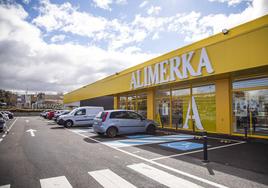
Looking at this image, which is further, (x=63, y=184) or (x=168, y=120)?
(x=168, y=120)

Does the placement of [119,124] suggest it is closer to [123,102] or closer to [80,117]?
[80,117]

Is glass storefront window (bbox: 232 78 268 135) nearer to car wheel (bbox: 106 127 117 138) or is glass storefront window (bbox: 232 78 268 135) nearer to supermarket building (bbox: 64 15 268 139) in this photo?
supermarket building (bbox: 64 15 268 139)

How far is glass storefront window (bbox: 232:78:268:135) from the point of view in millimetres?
10336

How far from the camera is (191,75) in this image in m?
11.9

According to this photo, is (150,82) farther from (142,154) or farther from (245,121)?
(142,154)

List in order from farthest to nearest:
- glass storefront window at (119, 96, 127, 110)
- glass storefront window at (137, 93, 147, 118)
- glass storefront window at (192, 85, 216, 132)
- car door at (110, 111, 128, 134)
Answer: glass storefront window at (119, 96, 127, 110) < glass storefront window at (137, 93, 147, 118) < glass storefront window at (192, 85, 216, 132) < car door at (110, 111, 128, 134)

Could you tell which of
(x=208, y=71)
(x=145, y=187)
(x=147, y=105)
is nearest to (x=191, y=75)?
(x=208, y=71)

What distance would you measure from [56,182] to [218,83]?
10643 millimetres

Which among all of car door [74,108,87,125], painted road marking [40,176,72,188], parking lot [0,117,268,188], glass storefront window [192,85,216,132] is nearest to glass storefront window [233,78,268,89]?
glass storefront window [192,85,216,132]

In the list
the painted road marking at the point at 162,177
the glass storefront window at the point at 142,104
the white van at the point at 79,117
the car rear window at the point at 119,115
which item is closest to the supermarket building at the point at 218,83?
the glass storefront window at the point at 142,104

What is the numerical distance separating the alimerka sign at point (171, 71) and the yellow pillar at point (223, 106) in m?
1.82

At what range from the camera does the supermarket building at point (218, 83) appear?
931cm

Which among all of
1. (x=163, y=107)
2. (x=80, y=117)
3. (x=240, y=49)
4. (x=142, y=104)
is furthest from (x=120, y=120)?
(x=80, y=117)

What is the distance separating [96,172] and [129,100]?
17186mm
